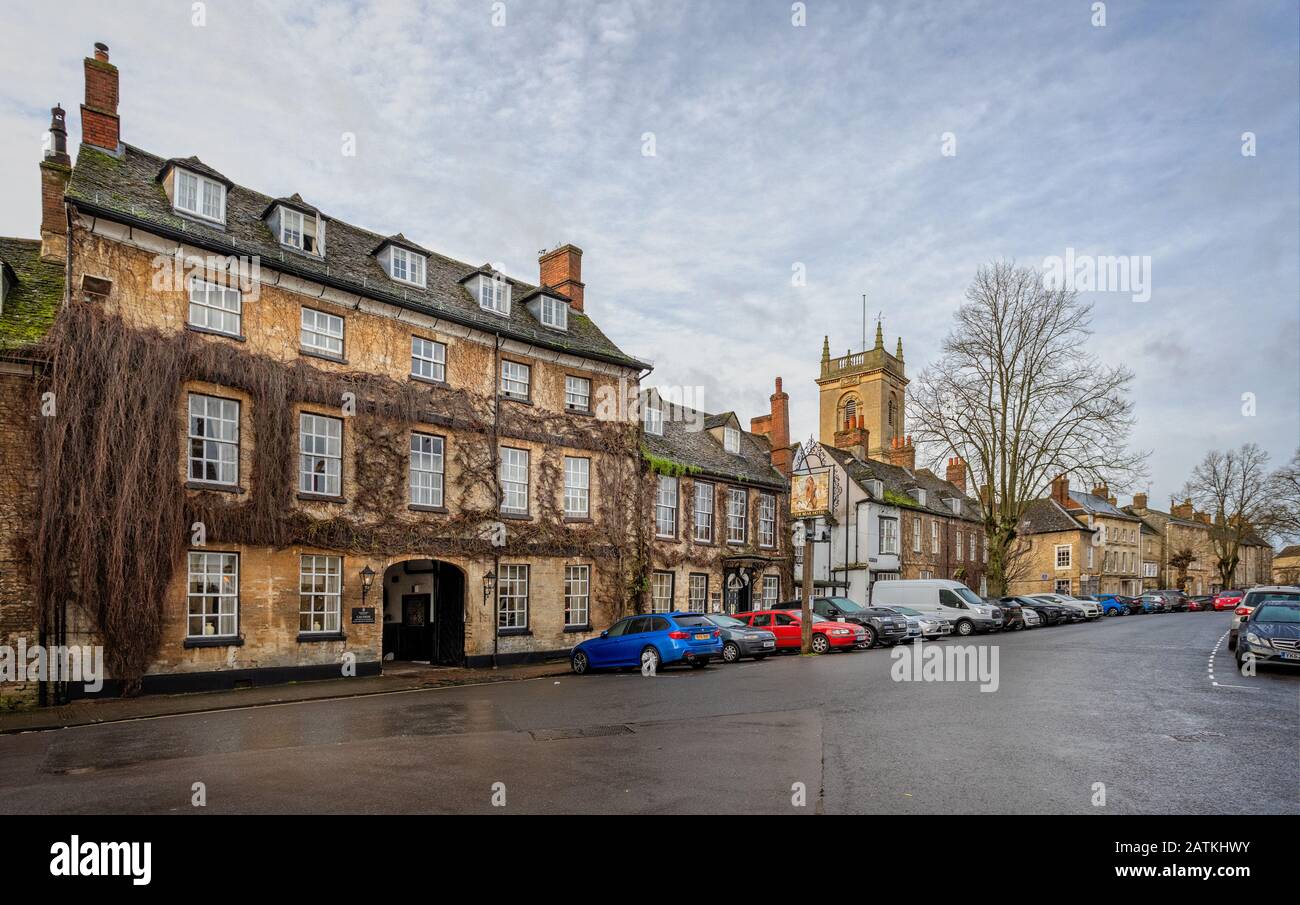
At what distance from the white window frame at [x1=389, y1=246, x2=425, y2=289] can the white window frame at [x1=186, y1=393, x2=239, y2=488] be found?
6.24 metres

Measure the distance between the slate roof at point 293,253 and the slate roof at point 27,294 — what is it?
2.53 metres

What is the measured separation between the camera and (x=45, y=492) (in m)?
15.5

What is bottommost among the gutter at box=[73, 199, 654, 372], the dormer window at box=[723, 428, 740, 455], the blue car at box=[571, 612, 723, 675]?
the blue car at box=[571, 612, 723, 675]

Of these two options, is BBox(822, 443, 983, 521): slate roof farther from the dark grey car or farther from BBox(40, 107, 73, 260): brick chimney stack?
BBox(40, 107, 73, 260): brick chimney stack

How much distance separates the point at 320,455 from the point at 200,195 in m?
6.65

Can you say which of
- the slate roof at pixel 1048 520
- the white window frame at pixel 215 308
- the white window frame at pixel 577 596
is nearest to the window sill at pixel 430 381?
the white window frame at pixel 215 308

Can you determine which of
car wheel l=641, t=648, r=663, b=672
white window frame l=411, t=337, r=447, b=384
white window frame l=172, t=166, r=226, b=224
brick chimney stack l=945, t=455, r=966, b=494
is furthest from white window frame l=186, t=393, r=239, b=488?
brick chimney stack l=945, t=455, r=966, b=494

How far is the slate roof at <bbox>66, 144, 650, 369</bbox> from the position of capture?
1752 cm

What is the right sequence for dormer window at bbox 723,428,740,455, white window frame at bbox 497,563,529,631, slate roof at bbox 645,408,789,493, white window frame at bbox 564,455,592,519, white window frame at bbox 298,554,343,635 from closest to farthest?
1. white window frame at bbox 298,554,343,635
2. white window frame at bbox 497,563,529,631
3. white window frame at bbox 564,455,592,519
4. slate roof at bbox 645,408,789,493
5. dormer window at bbox 723,428,740,455

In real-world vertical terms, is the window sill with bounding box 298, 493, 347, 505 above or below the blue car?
above

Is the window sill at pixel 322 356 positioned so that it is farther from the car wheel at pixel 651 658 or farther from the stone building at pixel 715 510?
the stone building at pixel 715 510

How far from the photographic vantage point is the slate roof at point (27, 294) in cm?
1622

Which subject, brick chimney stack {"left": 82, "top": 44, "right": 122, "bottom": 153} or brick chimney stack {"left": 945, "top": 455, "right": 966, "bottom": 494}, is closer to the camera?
brick chimney stack {"left": 82, "top": 44, "right": 122, "bottom": 153}

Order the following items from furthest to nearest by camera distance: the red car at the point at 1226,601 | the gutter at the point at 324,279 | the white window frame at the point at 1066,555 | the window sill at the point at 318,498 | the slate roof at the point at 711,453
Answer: the white window frame at the point at 1066,555, the red car at the point at 1226,601, the slate roof at the point at 711,453, the window sill at the point at 318,498, the gutter at the point at 324,279
